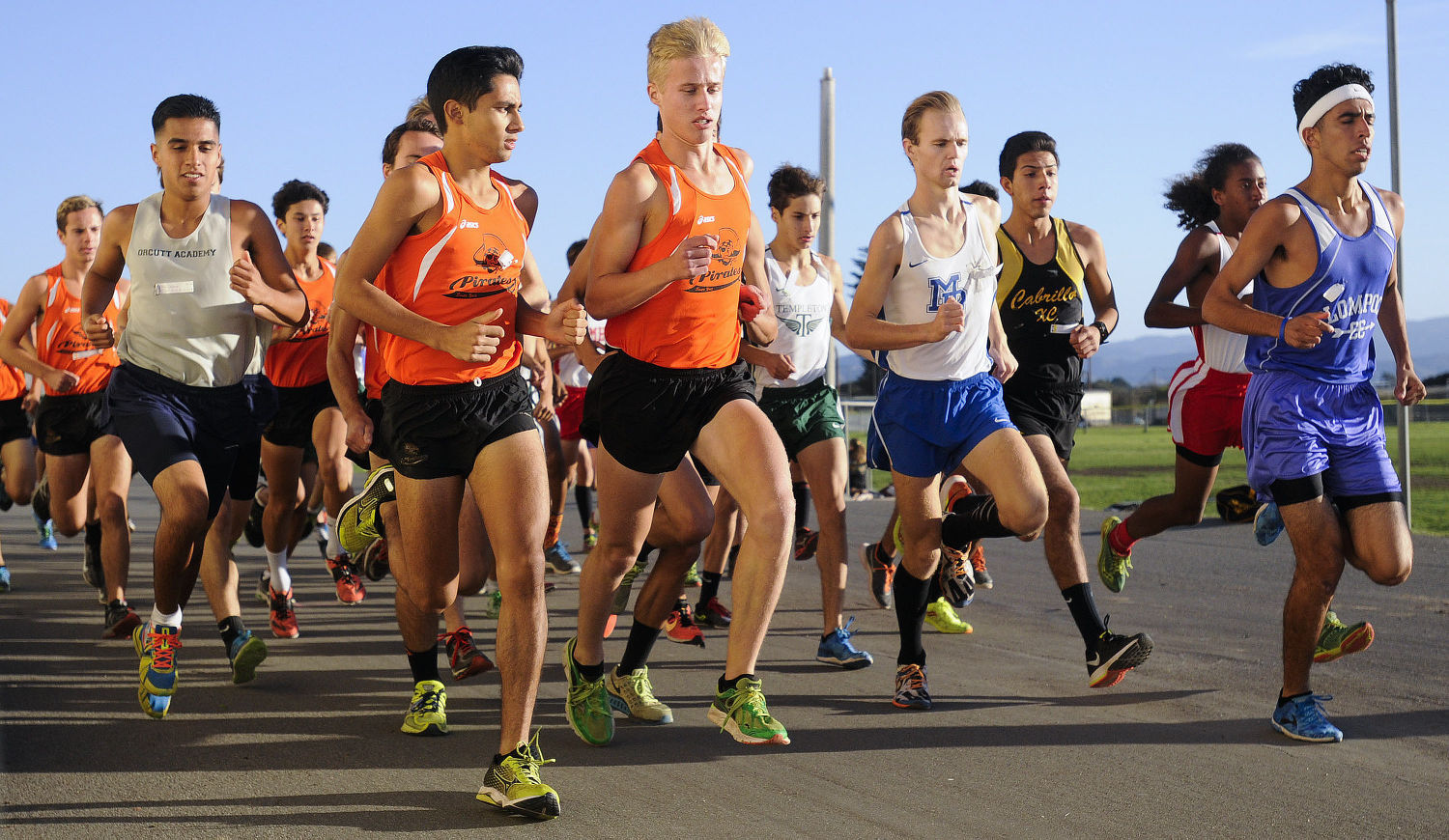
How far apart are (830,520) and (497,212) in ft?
8.88

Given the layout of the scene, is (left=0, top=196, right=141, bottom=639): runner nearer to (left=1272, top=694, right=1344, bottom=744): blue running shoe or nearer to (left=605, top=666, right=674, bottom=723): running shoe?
(left=605, top=666, right=674, bottom=723): running shoe

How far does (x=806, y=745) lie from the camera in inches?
189

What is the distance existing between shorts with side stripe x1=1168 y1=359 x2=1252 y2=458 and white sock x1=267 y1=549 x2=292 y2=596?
4.93 metres

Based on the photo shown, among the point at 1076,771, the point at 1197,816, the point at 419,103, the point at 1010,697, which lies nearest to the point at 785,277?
the point at 419,103

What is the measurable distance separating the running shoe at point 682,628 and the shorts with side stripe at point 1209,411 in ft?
8.81

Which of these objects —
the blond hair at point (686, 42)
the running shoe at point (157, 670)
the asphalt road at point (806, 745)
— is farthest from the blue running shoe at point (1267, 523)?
the running shoe at point (157, 670)

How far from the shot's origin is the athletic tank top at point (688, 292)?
4.67 metres

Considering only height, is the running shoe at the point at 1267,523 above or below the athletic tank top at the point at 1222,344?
below

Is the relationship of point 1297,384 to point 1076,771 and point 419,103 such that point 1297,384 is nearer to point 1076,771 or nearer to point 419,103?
point 1076,771

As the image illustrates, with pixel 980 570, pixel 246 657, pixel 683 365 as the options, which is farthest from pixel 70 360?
pixel 980 570

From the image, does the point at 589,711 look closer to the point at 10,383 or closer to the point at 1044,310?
the point at 1044,310

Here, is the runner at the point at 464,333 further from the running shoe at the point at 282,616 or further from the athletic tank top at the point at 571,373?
the athletic tank top at the point at 571,373

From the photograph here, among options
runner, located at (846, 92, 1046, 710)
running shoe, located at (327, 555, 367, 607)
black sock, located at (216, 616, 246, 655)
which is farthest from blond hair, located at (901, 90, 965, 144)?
running shoe, located at (327, 555, 367, 607)

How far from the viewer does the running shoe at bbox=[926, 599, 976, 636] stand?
23.7 feet
